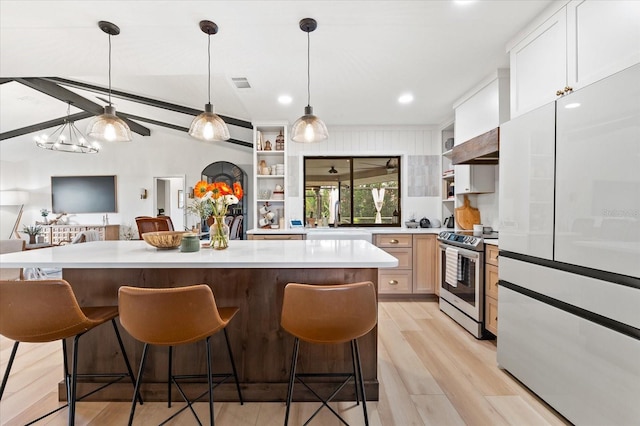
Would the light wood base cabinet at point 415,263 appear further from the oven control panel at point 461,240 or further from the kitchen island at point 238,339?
the kitchen island at point 238,339

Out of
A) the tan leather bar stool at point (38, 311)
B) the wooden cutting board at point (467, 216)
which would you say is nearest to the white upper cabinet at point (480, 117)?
the wooden cutting board at point (467, 216)

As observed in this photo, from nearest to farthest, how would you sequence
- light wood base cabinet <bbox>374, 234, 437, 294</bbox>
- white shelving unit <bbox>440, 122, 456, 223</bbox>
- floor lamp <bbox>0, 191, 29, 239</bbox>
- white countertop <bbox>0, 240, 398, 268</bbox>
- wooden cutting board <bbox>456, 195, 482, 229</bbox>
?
white countertop <bbox>0, 240, 398, 268</bbox>, wooden cutting board <bbox>456, 195, 482, 229</bbox>, light wood base cabinet <bbox>374, 234, 437, 294</bbox>, white shelving unit <bbox>440, 122, 456, 223</bbox>, floor lamp <bbox>0, 191, 29, 239</bbox>

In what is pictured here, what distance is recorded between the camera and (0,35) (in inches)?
91.5

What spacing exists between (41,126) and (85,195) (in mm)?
1689

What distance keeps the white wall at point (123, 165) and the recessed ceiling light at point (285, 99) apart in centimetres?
376

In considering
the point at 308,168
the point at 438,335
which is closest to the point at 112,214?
the point at 308,168

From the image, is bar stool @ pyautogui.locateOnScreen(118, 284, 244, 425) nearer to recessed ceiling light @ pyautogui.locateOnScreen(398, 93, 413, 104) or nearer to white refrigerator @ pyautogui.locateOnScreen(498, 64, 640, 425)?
white refrigerator @ pyautogui.locateOnScreen(498, 64, 640, 425)

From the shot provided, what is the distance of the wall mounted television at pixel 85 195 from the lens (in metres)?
7.46

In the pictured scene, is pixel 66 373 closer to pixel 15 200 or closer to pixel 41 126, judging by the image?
pixel 41 126

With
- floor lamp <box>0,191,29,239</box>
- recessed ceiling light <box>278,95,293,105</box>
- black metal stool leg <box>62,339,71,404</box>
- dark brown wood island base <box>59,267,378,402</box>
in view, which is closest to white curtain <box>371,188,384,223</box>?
recessed ceiling light <box>278,95,293,105</box>

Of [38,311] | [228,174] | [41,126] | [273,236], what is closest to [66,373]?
[38,311]

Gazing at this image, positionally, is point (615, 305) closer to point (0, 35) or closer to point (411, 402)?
point (411, 402)

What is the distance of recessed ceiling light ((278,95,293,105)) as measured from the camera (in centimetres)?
357

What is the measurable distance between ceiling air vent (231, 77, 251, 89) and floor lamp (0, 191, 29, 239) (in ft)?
24.4
